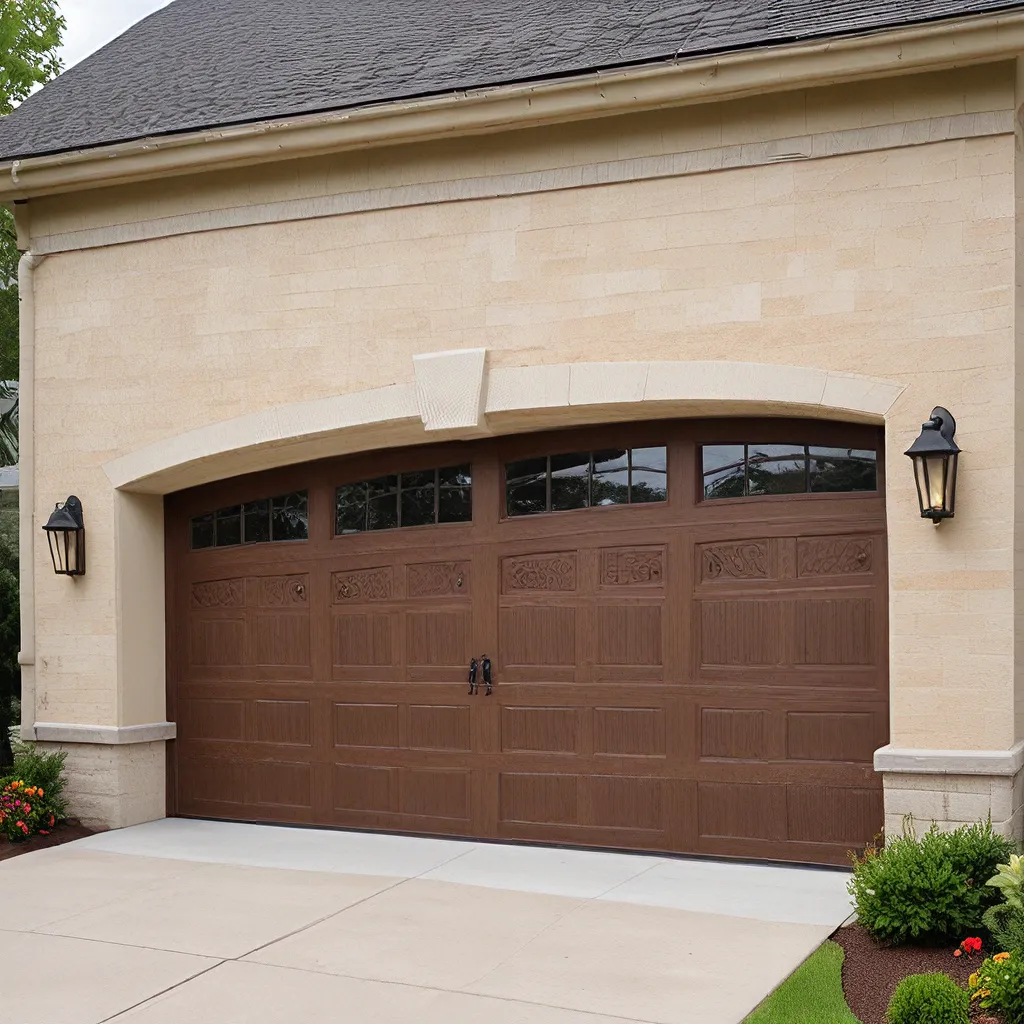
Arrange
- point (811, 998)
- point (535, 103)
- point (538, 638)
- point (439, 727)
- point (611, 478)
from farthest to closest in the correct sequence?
point (439, 727) → point (538, 638) → point (611, 478) → point (535, 103) → point (811, 998)

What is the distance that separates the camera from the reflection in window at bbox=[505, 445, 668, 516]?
8.95 meters

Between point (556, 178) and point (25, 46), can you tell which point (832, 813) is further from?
point (25, 46)

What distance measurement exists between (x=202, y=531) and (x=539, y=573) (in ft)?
10.3

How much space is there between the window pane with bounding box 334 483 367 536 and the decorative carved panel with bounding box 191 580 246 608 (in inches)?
39.6

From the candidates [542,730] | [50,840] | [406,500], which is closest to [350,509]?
[406,500]

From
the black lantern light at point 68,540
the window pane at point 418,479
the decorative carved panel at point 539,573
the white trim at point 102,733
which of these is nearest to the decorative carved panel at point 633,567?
the decorative carved panel at point 539,573

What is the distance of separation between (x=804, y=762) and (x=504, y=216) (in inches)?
165

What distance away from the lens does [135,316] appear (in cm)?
1009

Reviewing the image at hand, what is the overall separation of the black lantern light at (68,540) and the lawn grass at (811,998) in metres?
6.50

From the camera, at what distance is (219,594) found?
1047cm

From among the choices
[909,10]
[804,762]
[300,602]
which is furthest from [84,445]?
[909,10]

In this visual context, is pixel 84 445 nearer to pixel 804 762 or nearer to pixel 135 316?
pixel 135 316

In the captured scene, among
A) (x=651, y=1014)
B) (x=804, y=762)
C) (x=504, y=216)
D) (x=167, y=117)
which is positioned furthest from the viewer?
(x=167, y=117)

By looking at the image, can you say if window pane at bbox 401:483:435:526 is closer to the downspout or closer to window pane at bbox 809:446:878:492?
window pane at bbox 809:446:878:492
